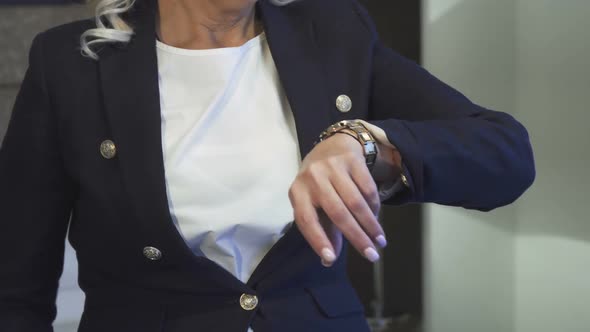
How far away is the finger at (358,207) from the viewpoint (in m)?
0.70

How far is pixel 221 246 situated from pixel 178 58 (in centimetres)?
28

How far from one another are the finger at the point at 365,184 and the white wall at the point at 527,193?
0.94 metres

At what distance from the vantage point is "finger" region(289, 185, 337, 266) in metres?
0.69

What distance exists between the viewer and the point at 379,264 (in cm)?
256

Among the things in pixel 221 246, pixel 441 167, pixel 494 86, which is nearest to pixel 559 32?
pixel 494 86

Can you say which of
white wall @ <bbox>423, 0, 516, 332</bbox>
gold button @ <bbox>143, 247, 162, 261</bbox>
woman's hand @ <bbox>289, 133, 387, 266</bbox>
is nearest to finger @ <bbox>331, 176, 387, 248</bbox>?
woman's hand @ <bbox>289, 133, 387, 266</bbox>

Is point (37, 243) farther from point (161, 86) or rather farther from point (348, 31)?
point (348, 31)

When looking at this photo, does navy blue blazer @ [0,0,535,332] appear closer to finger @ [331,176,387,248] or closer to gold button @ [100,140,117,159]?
gold button @ [100,140,117,159]

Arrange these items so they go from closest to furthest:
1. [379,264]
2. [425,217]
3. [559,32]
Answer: [559,32]
[425,217]
[379,264]

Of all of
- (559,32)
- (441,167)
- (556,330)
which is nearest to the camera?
(441,167)

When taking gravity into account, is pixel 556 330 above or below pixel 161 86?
below

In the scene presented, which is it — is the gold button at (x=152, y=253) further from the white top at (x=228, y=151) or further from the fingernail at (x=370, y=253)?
the fingernail at (x=370, y=253)

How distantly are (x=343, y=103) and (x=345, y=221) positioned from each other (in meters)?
0.36

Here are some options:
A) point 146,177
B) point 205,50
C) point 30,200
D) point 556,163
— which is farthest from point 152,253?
point 556,163
